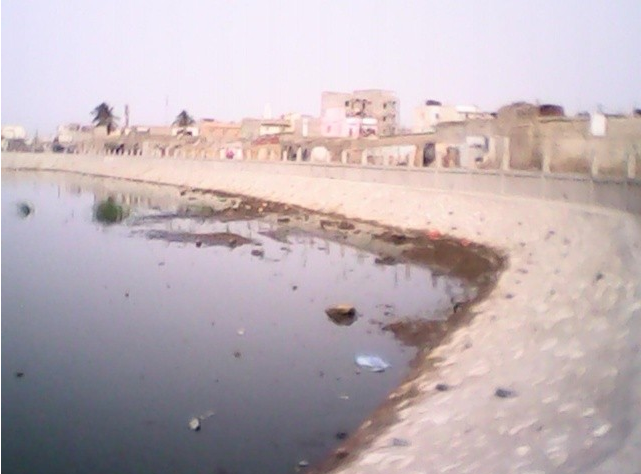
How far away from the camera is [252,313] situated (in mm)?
4152

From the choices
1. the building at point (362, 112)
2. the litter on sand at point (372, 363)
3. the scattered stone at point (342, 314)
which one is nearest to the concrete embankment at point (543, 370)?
the litter on sand at point (372, 363)

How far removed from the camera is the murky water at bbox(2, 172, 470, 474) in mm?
2426

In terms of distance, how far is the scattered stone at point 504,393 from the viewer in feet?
7.68

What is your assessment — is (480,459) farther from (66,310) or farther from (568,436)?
(66,310)

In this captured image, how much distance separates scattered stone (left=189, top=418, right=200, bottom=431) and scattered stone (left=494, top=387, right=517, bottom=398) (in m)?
1.03

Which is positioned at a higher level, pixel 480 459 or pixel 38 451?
pixel 480 459

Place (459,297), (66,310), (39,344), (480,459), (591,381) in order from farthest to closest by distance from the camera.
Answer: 1. (459,297)
2. (66,310)
3. (39,344)
4. (591,381)
5. (480,459)

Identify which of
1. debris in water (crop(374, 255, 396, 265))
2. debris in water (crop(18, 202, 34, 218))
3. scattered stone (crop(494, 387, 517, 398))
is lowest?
debris in water (crop(374, 255, 396, 265))

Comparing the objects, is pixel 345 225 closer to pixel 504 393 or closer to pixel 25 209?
pixel 25 209

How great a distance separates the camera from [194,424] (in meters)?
2.56

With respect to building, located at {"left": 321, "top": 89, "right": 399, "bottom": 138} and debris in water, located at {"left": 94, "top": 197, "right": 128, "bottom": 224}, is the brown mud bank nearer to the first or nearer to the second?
debris in water, located at {"left": 94, "top": 197, "right": 128, "bottom": 224}

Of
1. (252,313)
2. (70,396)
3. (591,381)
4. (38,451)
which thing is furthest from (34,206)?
(591,381)

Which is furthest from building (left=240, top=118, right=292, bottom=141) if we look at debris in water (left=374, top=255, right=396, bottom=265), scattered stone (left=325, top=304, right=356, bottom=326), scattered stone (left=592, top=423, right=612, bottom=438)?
scattered stone (left=592, top=423, right=612, bottom=438)

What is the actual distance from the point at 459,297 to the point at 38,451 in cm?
274
